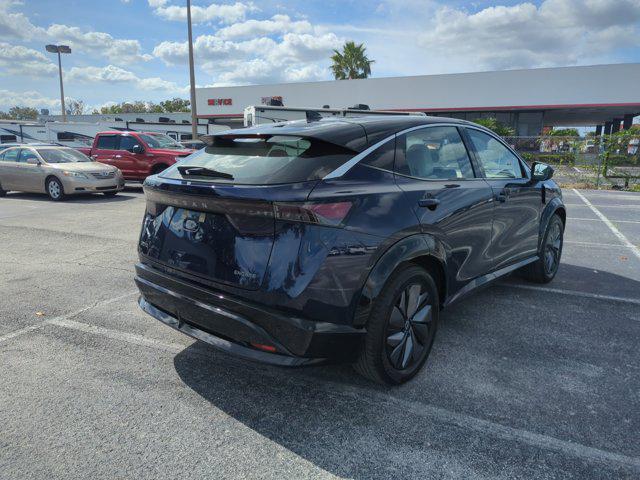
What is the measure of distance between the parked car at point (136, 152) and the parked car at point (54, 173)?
5.37ft

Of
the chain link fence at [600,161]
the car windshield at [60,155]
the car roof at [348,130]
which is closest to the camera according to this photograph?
the car roof at [348,130]

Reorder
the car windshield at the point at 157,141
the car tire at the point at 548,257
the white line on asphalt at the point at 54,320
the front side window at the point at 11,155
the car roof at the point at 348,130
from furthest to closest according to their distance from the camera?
1. the car windshield at the point at 157,141
2. the front side window at the point at 11,155
3. the car tire at the point at 548,257
4. the white line on asphalt at the point at 54,320
5. the car roof at the point at 348,130

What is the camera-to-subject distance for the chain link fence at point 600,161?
15.5 m

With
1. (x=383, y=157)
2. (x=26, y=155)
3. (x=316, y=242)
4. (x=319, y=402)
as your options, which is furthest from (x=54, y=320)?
(x=26, y=155)

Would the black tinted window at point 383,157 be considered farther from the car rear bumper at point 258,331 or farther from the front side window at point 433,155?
the car rear bumper at point 258,331

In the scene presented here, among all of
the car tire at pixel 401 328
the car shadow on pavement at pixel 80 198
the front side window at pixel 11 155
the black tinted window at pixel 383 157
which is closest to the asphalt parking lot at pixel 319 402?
the car tire at pixel 401 328

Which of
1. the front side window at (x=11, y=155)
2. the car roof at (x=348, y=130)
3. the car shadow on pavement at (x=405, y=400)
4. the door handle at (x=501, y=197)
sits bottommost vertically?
the car shadow on pavement at (x=405, y=400)

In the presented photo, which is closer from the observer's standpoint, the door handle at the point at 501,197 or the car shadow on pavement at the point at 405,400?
the car shadow on pavement at the point at 405,400

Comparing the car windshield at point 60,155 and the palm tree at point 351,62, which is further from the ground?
the palm tree at point 351,62

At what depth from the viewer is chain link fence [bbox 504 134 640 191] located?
50.7ft

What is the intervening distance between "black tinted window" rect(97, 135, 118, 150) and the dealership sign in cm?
2638

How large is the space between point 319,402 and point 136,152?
13.4 metres

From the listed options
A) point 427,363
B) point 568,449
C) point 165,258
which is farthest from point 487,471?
point 165,258

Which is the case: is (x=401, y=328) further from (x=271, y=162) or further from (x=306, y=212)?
(x=271, y=162)
